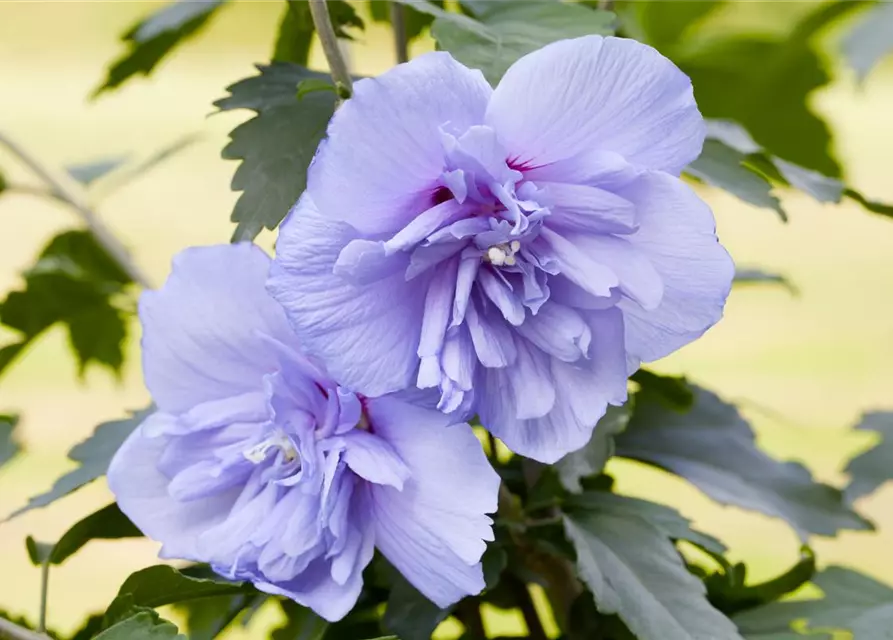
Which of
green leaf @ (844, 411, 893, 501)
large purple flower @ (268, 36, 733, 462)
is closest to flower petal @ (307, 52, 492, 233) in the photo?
large purple flower @ (268, 36, 733, 462)

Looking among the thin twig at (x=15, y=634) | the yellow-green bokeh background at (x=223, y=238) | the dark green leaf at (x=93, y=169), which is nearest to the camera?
the thin twig at (x=15, y=634)

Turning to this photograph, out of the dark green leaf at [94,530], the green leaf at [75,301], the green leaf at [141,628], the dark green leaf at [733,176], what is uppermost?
the dark green leaf at [733,176]

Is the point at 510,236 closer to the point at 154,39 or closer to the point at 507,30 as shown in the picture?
the point at 507,30

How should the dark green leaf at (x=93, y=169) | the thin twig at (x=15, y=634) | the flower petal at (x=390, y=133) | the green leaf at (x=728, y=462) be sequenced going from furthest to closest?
the dark green leaf at (x=93, y=169), the green leaf at (x=728, y=462), the thin twig at (x=15, y=634), the flower petal at (x=390, y=133)

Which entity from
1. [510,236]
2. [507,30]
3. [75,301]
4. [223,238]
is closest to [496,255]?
[510,236]

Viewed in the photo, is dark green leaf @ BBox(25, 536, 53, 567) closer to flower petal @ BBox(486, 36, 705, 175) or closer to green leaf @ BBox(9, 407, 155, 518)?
green leaf @ BBox(9, 407, 155, 518)

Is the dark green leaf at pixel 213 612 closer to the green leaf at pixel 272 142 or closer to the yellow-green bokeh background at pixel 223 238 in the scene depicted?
the green leaf at pixel 272 142

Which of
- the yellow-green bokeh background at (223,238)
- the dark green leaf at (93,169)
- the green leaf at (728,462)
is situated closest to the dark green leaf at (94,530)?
the green leaf at (728,462)
